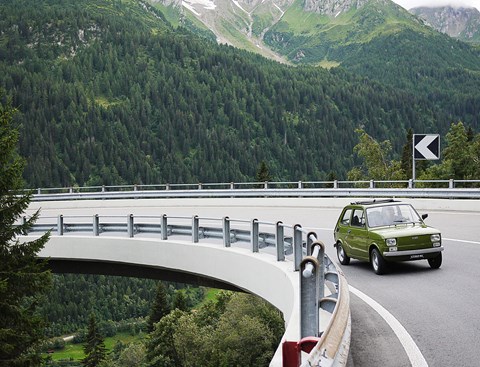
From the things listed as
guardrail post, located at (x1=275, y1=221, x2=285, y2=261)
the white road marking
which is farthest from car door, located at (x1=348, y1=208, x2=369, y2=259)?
the white road marking

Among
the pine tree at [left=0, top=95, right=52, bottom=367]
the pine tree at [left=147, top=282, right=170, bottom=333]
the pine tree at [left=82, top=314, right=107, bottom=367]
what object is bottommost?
the pine tree at [left=82, top=314, right=107, bottom=367]

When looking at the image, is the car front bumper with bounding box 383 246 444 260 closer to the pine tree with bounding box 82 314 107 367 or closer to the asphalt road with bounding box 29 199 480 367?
the asphalt road with bounding box 29 199 480 367

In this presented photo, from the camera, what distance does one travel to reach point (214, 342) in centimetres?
5456

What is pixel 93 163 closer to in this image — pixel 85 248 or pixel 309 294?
pixel 85 248

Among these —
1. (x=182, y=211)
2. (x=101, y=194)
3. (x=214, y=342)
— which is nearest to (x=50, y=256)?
(x=182, y=211)

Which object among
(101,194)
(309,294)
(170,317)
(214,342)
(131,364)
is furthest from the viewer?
(131,364)

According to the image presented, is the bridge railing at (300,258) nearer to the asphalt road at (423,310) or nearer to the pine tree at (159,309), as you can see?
the asphalt road at (423,310)

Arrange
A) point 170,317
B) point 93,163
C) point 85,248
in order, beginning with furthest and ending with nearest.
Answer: point 93,163
point 170,317
point 85,248

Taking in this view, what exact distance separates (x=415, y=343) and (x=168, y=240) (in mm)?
11240

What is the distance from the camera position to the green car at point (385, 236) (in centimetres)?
1221

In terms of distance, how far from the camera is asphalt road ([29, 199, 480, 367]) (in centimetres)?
693

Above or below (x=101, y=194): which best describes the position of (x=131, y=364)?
below

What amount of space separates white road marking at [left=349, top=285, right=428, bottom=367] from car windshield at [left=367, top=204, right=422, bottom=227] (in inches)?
99.1

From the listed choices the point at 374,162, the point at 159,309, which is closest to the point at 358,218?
the point at 374,162
